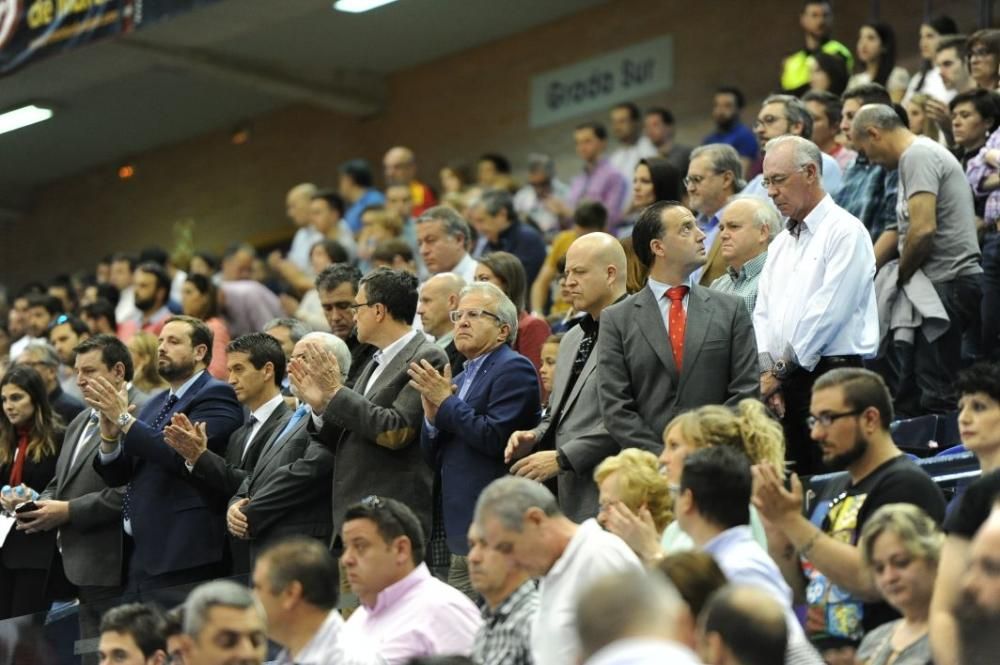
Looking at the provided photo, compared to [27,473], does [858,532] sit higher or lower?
lower

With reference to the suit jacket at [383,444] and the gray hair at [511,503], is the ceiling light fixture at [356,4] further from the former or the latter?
the gray hair at [511,503]

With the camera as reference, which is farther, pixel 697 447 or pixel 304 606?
pixel 697 447

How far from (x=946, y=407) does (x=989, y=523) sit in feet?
13.0

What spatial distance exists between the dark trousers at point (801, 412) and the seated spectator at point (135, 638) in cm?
253

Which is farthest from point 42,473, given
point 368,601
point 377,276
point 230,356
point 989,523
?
point 989,523

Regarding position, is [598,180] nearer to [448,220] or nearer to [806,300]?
[448,220]

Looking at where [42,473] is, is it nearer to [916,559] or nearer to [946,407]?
[946,407]

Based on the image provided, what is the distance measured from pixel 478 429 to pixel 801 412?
126 centimetres

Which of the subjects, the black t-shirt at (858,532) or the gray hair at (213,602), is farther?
the black t-shirt at (858,532)

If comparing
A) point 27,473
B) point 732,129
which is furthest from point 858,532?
point 732,129

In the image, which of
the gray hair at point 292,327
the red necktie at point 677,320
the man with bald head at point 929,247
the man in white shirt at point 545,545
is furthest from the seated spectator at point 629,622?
the gray hair at point 292,327

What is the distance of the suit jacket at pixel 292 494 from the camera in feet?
23.9

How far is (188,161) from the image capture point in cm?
1944

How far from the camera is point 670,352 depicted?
261 inches
